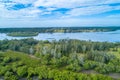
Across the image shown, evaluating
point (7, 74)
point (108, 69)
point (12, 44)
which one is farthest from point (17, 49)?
point (108, 69)

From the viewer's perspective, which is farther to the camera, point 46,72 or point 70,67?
point 70,67

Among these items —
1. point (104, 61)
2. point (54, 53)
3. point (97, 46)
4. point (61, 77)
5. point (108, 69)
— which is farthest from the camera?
point (97, 46)

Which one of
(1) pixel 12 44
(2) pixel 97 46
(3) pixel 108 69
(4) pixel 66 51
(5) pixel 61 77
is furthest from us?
(1) pixel 12 44

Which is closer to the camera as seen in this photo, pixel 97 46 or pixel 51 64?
pixel 51 64

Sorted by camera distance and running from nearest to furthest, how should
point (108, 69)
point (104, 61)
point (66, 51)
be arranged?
point (108, 69) < point (104, 61) < point (66, 51)

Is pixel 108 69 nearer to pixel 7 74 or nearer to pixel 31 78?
pixel 31 78

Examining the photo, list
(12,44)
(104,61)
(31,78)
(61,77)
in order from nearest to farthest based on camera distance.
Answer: (61,77) < (31,78) < (104,61) < (12,44)

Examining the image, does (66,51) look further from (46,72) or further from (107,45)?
(46,72)

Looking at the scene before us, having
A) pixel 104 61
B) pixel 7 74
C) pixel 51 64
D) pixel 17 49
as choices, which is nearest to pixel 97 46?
pixel 104 61
